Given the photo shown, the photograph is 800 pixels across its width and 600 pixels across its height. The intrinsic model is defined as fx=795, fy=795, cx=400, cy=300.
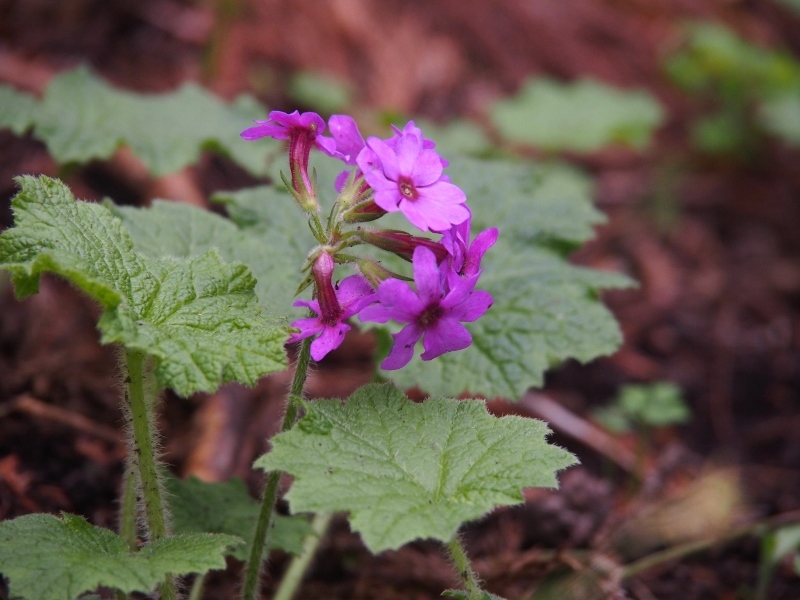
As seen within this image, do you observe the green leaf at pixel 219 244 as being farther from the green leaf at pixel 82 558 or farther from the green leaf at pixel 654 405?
the green leaf at pixel 654 405

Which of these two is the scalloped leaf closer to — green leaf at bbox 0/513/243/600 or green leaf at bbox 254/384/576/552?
green leaf at bbox 254/384/576/552

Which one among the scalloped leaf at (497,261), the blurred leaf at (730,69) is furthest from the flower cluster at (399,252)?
the blurred leaf at (730,69)

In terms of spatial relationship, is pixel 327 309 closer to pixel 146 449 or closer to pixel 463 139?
pixel 146 449

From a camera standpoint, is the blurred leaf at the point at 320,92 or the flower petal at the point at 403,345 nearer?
the flower petal at the point at 403,345

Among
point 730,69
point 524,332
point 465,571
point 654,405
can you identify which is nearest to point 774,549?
point 654,405

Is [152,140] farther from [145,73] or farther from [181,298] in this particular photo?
[145,73]

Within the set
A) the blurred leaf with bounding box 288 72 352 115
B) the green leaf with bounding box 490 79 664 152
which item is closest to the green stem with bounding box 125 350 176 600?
the blurred leaf with bounding box 288 72 352 115

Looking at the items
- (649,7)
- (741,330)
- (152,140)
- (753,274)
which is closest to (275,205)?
(152,140)
